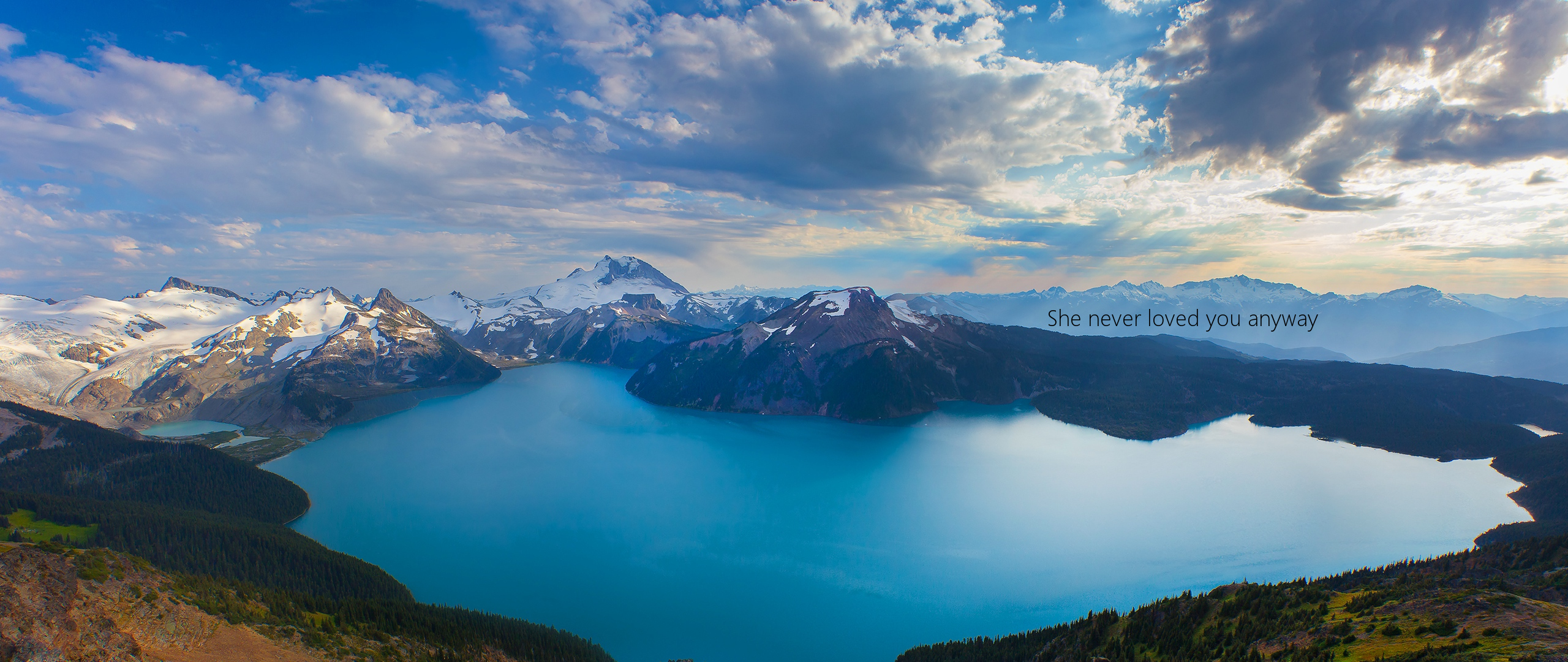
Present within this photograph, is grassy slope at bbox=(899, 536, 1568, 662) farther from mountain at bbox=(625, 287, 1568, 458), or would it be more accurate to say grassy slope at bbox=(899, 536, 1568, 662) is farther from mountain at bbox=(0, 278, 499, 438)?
mountain at bbox=(0, 278, 499, 438)

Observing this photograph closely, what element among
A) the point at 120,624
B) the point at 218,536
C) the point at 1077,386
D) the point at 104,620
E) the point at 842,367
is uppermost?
the point at 842,367

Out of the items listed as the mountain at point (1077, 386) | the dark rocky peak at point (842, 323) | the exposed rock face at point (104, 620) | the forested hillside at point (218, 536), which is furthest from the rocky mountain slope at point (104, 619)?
the dark rocky peak at point (842, 323)

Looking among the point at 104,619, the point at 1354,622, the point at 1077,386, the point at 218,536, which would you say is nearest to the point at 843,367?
the point at 1077,386

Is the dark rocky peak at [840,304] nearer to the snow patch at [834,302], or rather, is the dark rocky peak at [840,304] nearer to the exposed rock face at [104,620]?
the snow patch at [834,302]

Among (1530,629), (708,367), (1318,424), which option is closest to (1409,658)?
Result: (1530,629)

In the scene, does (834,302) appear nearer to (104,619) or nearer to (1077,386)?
(1077,386)

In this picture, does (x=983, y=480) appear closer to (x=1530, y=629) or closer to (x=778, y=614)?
(x=778, y=614)

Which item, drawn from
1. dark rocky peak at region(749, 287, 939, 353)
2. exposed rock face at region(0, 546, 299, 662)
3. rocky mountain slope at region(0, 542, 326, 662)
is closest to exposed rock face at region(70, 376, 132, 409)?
dark rocky peak at region(749, 287, 939, 353)
